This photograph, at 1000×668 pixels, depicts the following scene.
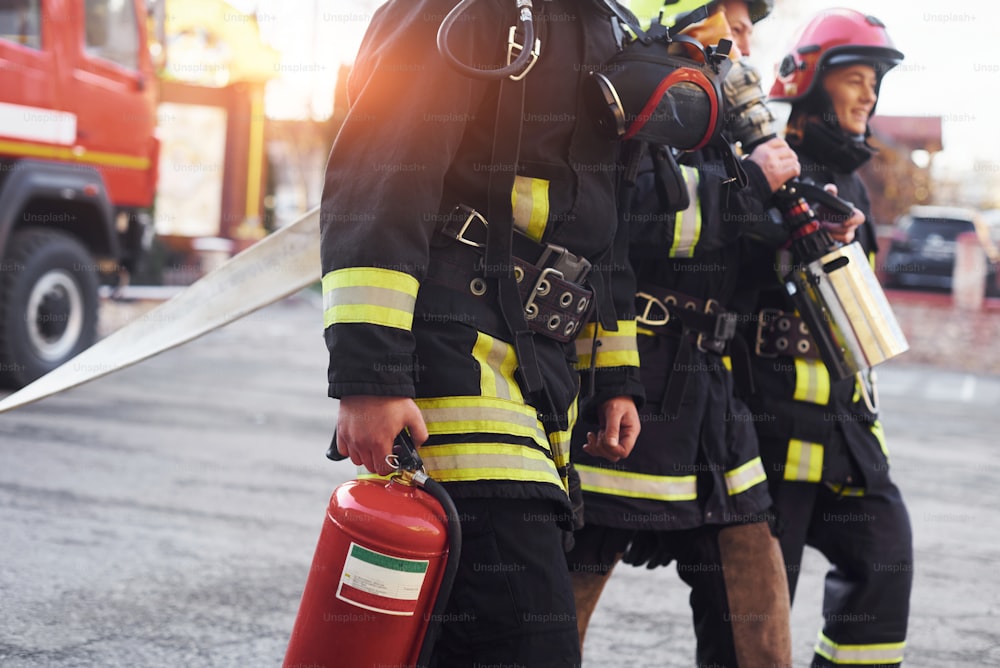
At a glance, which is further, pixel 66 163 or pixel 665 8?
pixel 66 163

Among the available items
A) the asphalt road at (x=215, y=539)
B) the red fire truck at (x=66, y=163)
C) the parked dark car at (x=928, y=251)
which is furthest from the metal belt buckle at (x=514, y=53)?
the parked dark car at (x=928, y=251)

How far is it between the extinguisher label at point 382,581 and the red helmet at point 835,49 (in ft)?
6.81

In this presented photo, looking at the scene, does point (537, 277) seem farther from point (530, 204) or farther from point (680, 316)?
point (680, 316)

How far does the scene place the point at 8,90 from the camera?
7.77 meters

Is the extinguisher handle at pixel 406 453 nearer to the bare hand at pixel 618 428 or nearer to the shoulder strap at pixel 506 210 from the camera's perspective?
the shoulder strap at pixel 506 210

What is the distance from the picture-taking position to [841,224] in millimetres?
2971

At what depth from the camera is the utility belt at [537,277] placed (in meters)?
2.13

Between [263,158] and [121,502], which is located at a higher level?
[121,502]

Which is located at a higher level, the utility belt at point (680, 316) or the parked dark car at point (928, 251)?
the utility belt at point (680, 316)

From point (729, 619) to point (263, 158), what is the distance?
72.0ft

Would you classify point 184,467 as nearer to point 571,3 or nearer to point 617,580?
point 617,580

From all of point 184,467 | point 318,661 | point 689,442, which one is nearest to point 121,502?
point 184,467

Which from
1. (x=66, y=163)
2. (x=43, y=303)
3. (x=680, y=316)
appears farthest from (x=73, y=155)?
(x=680, y=316)

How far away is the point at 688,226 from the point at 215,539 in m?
2.76
